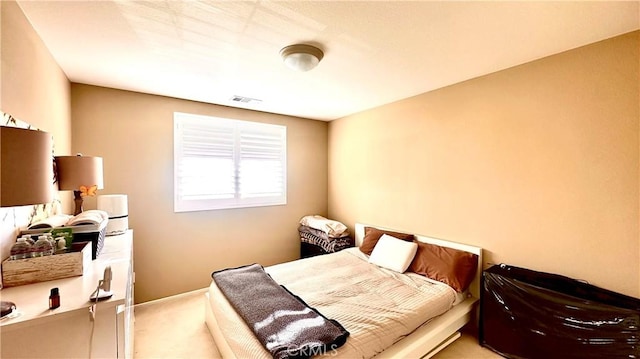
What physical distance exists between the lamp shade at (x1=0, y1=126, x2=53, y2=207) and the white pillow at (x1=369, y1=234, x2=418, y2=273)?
107 inches

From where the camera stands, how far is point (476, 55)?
204 cm

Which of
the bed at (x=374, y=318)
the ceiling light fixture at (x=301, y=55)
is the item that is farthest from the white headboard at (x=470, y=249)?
the ceiling light fixture at (x=301, y=55)

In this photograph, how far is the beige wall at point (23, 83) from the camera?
1.28 m

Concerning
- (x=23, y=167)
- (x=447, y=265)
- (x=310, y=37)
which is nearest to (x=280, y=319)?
(x=23, y=167)

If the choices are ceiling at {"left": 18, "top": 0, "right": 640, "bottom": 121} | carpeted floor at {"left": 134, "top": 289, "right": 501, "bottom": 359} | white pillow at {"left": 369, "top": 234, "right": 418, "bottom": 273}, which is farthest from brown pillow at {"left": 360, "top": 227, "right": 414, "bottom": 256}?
ceiling at {"left": 18, "top": 0, "right": 640, "bottom": 121}

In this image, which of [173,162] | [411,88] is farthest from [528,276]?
[173,162]

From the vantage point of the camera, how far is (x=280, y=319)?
5.63 feet

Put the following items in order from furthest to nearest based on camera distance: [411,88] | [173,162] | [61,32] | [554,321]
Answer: [173,162]
[411,88]
[554,321]
[61,32]

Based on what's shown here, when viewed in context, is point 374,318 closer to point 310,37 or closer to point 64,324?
point 64,324

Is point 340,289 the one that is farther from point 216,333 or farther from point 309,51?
point 309,51

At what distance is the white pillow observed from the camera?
271cm

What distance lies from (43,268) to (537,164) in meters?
3.42

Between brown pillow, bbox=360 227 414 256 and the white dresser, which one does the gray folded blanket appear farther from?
brown pillow, bbox=360 227 414 256

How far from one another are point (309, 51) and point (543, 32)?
5.32 feet
